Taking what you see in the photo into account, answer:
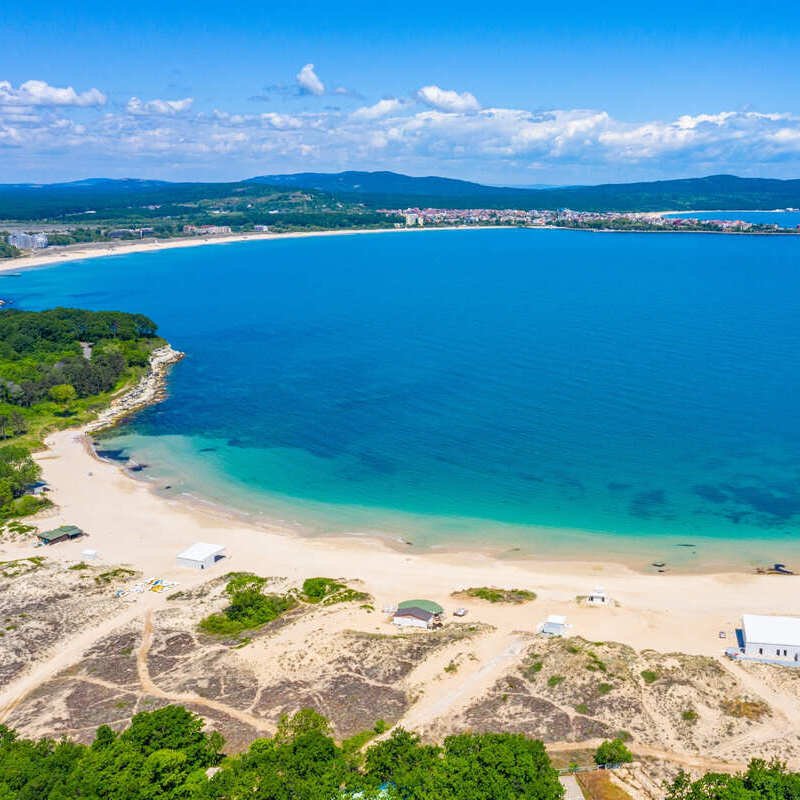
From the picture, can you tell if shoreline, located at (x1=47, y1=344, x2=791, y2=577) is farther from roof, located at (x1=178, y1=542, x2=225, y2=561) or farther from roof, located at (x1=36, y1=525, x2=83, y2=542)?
roof, located at (x1=36, y1=525, x2=83, y2=542)

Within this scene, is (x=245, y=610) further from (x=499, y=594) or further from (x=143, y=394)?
(x=143, y=394)

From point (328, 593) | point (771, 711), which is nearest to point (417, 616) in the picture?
point (328, 593)

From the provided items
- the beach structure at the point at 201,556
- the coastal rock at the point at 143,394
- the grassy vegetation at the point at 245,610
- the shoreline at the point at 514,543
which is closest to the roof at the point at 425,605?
the grassy vegetation at the point at 245,610

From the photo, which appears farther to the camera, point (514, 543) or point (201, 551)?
point (514, 543)

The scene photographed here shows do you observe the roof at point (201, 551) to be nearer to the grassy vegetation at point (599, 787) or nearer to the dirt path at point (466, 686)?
the dirt path at point (466, 686)

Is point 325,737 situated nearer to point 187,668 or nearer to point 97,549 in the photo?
point 187,668
